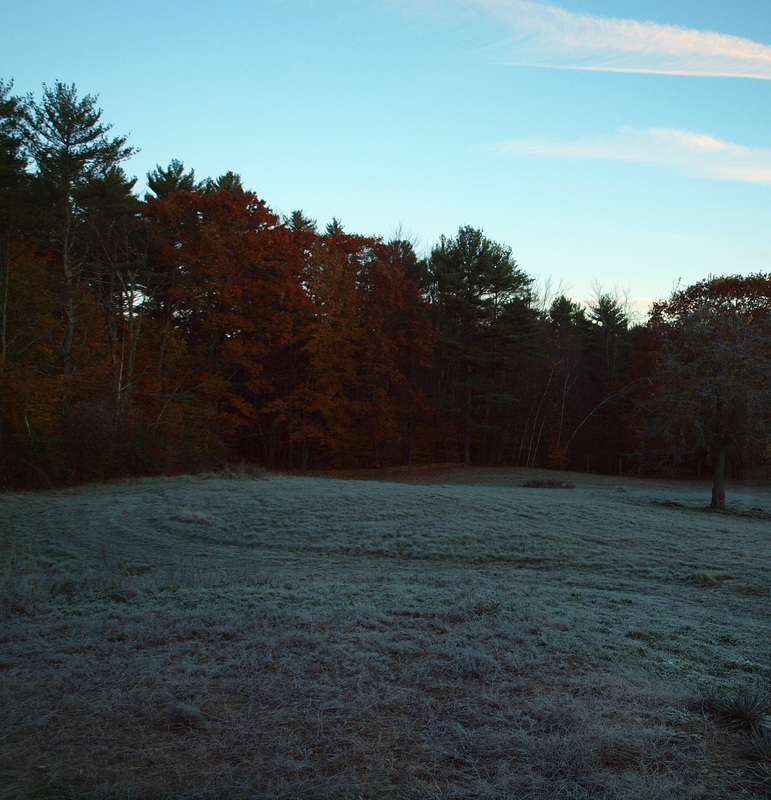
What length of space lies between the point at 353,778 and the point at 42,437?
1981cm

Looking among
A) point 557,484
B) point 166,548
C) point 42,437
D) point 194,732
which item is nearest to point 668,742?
point 194,732

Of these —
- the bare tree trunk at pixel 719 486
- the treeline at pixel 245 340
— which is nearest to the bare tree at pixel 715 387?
the bare tree trunk at pixel 719 486

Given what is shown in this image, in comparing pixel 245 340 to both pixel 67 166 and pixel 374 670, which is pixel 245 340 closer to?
pixel 67 166

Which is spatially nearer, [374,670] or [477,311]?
[374,670]

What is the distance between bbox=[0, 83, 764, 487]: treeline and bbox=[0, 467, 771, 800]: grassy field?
→ 1217 centimetres

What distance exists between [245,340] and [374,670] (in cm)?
2875

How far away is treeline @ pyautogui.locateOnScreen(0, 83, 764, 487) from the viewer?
2161 cm

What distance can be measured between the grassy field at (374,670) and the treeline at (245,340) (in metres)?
12.2

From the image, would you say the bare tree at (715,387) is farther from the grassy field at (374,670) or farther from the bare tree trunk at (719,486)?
the grassy field at (374,670)

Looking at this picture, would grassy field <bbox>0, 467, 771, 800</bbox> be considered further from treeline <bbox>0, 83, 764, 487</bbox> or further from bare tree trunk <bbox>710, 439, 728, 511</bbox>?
treeline <bbox>0, 83, 764, 487</bbox>

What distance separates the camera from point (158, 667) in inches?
168

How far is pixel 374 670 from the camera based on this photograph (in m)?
4.31

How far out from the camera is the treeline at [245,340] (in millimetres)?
21609

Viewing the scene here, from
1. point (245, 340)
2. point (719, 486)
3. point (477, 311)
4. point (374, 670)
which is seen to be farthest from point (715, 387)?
point (245, 340)
